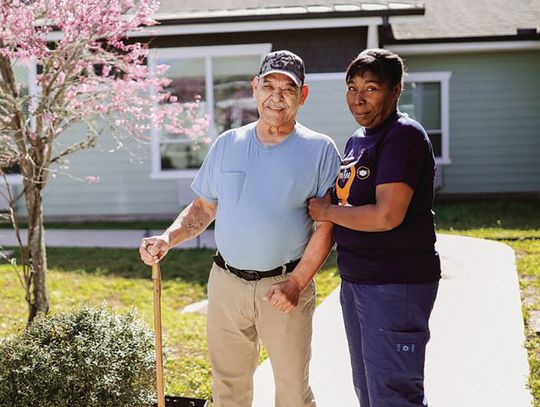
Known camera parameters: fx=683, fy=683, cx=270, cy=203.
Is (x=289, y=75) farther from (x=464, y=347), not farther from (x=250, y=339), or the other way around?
(x=464, y=347)

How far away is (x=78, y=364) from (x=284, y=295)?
1.05 meters

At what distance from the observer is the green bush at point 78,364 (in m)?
3.03

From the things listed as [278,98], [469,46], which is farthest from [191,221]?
[469,46]

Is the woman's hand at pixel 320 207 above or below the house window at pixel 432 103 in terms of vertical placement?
below

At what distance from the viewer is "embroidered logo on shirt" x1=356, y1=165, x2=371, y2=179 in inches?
99.2

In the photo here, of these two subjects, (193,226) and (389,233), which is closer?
(389,233)

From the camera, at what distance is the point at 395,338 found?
247cm

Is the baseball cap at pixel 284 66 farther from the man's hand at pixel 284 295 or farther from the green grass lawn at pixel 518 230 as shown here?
the green grass lawn at pixel 518 230

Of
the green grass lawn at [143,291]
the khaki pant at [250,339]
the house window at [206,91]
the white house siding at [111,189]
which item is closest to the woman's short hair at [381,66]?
the khaki pant at [250,339]

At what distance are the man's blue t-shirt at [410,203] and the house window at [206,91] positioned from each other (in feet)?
27.5

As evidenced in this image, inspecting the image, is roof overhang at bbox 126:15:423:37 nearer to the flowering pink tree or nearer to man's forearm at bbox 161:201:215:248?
the flowering pink tree

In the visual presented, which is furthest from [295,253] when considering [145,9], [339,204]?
[145,9]

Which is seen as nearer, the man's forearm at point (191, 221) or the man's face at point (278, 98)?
the man's face at point (278, 98)

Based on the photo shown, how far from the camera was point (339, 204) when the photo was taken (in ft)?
8.71
